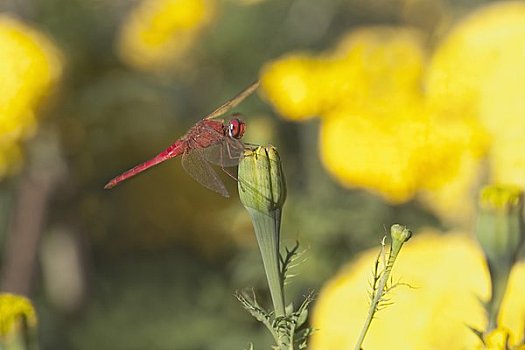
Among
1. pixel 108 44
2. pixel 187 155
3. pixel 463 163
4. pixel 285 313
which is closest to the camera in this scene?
pixel 285 313

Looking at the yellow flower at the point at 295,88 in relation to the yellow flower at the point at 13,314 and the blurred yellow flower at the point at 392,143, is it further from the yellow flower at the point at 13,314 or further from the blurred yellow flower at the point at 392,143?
the yellow flower at the point at 13,314

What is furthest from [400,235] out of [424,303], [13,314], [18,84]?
[18,84]

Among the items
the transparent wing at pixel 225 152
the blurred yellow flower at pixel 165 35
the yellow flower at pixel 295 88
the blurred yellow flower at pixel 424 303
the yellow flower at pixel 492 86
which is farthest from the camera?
the blurred yellow flower at pixel 165 35

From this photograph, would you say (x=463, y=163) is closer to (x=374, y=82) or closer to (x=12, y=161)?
(x=374, y=82)

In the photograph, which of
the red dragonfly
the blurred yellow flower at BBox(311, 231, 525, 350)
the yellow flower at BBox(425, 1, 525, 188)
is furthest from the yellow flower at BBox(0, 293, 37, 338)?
the yellow flower at BBox(425, 1, 525, 188)

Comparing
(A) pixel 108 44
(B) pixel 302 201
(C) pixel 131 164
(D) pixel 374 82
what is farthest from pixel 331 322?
(A) pixel 108 44

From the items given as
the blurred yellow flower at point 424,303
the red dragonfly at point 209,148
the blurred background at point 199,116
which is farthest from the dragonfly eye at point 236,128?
the blurred background at point 199,116

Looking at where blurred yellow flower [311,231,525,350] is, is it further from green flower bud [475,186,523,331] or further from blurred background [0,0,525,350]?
blurred background [0,0,525,350]
